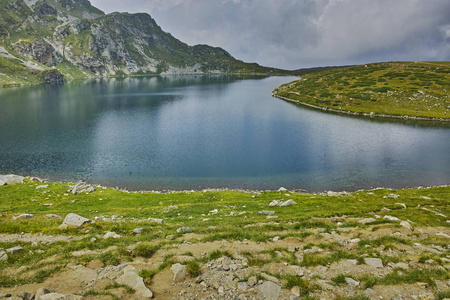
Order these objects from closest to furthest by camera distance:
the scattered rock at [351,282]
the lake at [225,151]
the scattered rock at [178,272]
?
1. the scattered rock at [351,282]
2. the scattered rock at [178,272]
3. the lake at [225,151]

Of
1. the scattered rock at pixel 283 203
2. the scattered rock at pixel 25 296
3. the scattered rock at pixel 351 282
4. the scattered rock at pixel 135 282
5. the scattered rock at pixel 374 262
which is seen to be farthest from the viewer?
the scattered rock at pixel 283 203

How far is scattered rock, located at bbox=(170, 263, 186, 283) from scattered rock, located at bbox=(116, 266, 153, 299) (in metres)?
1.54

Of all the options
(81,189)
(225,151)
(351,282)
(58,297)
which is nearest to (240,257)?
(351,282)

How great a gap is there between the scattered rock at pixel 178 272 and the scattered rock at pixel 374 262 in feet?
36.0

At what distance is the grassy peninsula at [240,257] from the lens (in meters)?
11.7

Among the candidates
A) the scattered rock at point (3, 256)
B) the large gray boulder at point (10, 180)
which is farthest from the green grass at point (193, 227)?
the large gray boulder at point (10, 180)

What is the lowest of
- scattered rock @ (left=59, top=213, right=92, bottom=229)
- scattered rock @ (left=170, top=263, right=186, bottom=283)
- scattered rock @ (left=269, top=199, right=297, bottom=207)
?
scattered rock @ (left=269, top=199, right=297, bottom=207)

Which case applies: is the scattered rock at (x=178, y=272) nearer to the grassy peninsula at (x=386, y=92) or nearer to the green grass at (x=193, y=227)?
the green grass at (x=193, y=227)

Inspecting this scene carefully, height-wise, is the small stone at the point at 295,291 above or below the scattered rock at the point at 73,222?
above

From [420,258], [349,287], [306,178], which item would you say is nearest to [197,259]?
[349,287]

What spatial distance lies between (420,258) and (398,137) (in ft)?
286

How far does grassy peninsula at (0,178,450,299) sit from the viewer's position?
11.7 metres

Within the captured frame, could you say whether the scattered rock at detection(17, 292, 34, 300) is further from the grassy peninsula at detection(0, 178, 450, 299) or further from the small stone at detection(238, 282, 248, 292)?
the small stone at detection(238, 282, 248, 292)

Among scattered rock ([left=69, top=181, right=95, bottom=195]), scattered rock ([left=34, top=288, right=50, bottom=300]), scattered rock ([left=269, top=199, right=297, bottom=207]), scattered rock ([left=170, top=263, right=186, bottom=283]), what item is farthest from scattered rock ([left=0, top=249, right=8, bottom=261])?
scattered rock ([left=69, top=181, right=95, bottom=195])
